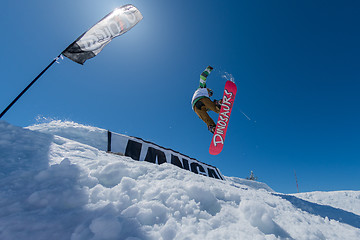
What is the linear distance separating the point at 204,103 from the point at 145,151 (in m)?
3.94

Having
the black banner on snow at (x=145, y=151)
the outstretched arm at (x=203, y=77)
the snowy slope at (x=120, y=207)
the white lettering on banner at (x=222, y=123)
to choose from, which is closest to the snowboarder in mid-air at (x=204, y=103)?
the outstretched arm at (x=203, y=77)

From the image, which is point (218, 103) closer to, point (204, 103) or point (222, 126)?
point (204, 103)

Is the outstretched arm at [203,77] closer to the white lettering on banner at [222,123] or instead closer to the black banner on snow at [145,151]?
the white lettering on banner at [222,123]

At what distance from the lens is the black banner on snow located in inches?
326

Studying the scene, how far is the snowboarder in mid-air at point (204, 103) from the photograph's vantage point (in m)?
7.53

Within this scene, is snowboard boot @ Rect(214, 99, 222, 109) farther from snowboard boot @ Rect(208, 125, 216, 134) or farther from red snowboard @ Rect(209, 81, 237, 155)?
snowboard boot @ Rect(208, 125, 216, 134)

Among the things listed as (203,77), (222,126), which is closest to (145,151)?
(222,126)

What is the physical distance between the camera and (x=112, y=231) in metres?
1.52

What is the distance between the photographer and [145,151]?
8953 mm

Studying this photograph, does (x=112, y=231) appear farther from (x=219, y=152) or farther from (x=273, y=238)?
(x=219, y=152)

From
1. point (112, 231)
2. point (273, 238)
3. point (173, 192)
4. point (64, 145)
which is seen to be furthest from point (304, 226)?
point (64, 145)

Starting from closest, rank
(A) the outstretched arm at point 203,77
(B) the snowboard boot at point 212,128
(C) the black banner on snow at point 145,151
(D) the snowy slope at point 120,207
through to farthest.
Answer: (D) the snowy slope at point 120,207
(B) the snowboard boot at point 212,128
(A) the outstretched arm at point 203,77
(C) the black banner on snow at point 145,151

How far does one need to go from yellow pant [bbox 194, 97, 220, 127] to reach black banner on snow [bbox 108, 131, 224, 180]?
3.14 meters

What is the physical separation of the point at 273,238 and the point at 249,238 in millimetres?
312
